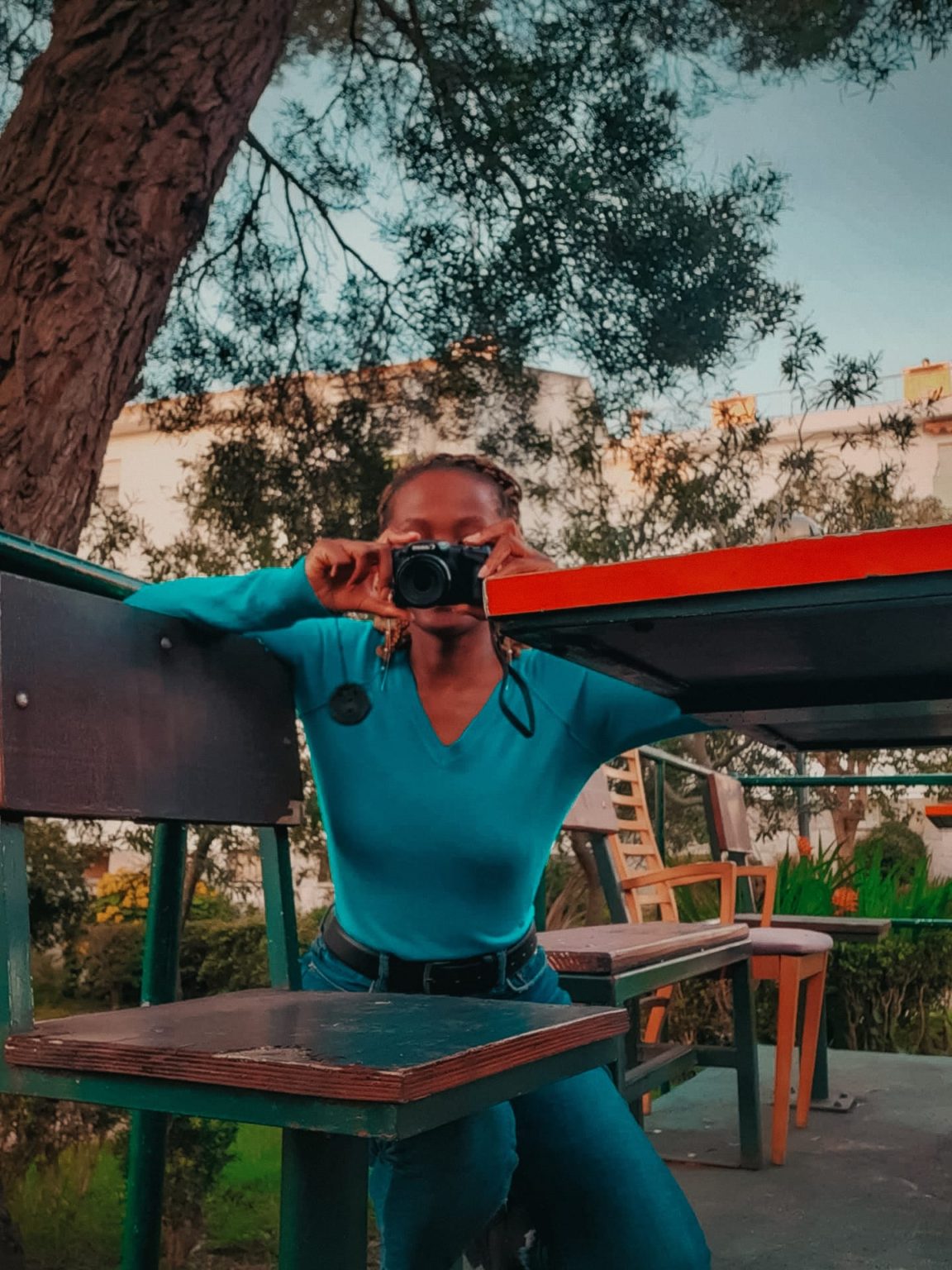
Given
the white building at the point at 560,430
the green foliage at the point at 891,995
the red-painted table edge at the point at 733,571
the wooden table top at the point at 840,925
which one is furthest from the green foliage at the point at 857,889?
the red-painted table edge at the point at 733,571

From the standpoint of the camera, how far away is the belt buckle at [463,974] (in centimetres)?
127

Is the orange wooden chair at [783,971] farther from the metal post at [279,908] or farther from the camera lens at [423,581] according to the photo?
the camera lens at [423,581]

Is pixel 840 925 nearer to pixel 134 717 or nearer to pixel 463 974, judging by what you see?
pixel 463 974

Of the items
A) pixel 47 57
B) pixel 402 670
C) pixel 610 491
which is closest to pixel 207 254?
pixel 610 491

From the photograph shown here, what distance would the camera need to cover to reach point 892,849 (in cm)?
918

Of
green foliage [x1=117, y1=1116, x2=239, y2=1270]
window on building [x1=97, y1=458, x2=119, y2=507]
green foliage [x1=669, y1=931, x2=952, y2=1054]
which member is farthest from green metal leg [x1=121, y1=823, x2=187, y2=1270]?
window on building [x1=97, y1=458, x2=119, y2=507]

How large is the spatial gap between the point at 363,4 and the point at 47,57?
3.32 meters

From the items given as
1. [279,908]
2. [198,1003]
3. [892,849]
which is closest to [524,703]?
[279,908]

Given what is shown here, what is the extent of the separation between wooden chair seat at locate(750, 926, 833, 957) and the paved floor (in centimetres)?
38

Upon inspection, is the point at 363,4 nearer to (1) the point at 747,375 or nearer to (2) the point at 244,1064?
(1) the point at 747,375

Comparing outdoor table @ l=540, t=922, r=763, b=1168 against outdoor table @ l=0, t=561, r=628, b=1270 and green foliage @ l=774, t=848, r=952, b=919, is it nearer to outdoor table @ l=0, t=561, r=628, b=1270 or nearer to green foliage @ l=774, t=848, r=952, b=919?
outdoor table @ l=0, t=561, r=628, b=1270

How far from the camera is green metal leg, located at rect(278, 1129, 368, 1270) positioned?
824mm

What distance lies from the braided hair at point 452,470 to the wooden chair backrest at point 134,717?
0.48 feet

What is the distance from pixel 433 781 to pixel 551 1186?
0.39 meters
